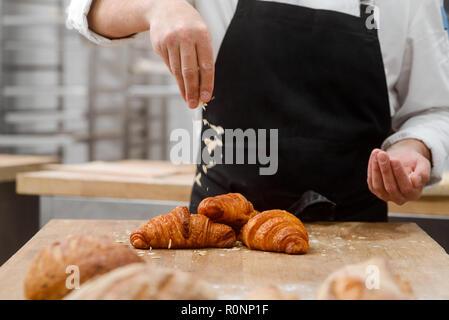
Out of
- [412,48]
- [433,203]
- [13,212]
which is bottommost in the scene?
[13,212]

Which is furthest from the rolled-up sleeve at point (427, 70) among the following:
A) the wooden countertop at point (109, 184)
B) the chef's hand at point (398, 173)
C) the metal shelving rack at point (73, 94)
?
the metal shelving rack at point (73, 94)

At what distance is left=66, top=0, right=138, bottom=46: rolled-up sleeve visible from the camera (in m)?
1.08

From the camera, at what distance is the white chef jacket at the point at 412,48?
1179mm

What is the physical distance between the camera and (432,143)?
1122 mm

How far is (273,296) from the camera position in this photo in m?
0.54

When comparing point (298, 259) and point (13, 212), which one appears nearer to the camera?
point (298, 259)

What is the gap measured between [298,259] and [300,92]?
17.2 inches

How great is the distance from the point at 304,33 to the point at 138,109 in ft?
12.9

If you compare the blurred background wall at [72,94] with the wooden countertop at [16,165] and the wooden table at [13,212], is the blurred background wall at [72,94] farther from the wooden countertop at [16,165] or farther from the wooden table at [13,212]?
the wooden table at [13,212]

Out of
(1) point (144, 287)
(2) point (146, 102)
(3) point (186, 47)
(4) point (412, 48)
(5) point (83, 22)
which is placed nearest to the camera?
(1) point (144, 287)

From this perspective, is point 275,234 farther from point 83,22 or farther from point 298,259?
point 83,22

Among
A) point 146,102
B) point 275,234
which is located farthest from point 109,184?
point 146,102

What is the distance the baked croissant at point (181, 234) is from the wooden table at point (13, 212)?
110cm

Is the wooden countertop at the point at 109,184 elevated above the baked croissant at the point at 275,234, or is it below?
below
